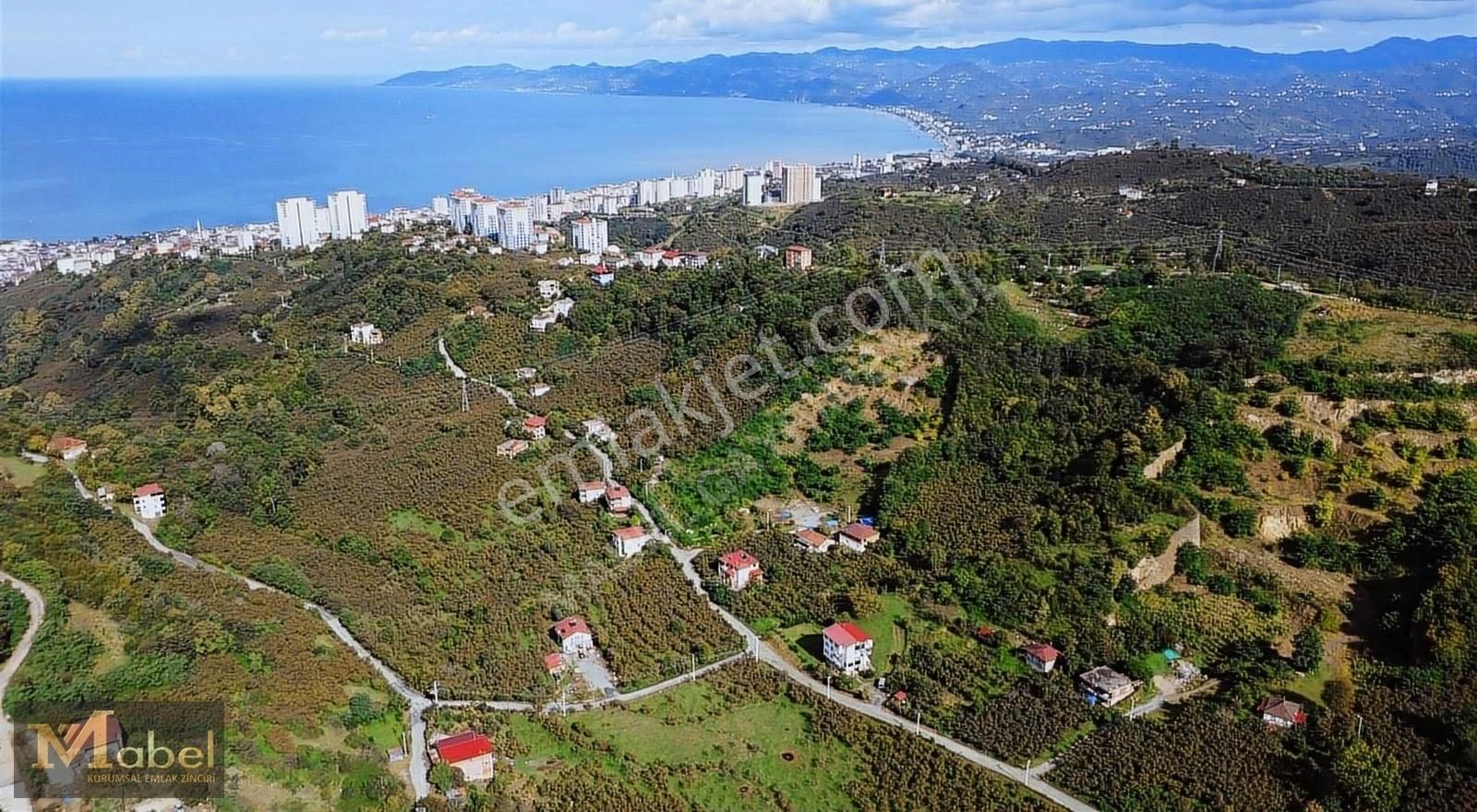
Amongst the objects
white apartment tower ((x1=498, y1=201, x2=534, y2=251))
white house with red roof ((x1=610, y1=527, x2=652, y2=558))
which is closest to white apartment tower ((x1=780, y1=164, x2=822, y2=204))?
white apartment tower ((x1=498, y1=201, x2=534, y2=251))

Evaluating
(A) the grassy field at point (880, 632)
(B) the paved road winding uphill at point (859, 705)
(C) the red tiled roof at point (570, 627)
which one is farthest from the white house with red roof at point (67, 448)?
(A) the grassy field at point (880, 632)

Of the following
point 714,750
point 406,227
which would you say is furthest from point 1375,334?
point 406,227

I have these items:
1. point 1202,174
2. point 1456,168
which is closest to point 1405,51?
point 1456,168

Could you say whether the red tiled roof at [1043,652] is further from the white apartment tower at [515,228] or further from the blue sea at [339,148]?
the blue sea at [339,148]

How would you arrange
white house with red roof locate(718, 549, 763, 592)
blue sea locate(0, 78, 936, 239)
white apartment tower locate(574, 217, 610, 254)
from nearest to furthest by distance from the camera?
white house with red roof locate(718, 549, 763, 592) < white apartment tower locate(574, 217, 610, 254) < blue sea locate(0, 78, 936, 239)

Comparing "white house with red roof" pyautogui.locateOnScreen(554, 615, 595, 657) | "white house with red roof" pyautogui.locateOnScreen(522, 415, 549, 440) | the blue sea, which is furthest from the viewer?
the blue sea

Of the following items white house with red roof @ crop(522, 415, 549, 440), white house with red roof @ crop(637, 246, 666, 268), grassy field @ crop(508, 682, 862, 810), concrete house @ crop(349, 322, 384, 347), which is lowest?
grassy field @ crop(508, 682, 862, 810)

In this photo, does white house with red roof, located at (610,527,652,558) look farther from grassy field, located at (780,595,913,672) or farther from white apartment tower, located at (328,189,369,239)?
white apartment tower, located at (328,189,369,239)

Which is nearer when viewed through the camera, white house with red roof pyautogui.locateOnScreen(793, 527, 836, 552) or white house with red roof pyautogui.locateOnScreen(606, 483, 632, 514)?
white house with red roof pyautogui.locateOnScreen(793, 527, 836, 552)

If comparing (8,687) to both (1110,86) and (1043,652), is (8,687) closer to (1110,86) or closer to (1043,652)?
(1043,652)
